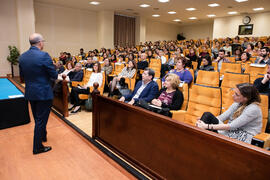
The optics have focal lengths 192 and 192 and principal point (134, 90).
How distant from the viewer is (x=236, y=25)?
41.9ft

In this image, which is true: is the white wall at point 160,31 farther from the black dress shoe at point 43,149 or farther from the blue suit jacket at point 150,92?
the black dress shoe at point 43,149

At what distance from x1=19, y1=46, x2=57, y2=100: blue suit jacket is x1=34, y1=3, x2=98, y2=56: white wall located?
8.62 metres

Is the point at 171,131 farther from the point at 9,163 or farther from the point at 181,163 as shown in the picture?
the point at 9,163

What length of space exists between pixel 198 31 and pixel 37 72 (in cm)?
1702

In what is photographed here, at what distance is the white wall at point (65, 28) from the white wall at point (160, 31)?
5.34 metres

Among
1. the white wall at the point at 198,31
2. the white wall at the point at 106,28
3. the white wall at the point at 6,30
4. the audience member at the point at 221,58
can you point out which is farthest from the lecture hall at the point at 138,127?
the white wall at the point at 198,31

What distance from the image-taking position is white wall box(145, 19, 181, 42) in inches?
607

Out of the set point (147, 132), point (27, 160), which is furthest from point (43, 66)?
point (147, 132)

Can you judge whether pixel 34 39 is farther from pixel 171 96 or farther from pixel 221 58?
pixel 221 58

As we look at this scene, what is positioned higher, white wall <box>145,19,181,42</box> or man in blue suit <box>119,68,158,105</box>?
white wall <box>145,19,181,42</box>

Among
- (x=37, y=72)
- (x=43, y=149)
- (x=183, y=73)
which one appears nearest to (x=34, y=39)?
(x=37, y=72)

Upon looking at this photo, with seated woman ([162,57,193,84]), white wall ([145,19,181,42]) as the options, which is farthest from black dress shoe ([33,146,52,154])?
white wall ([145,19,181,42])

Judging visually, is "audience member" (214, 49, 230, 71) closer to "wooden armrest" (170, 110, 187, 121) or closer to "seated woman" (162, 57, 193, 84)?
"seated woman" (162, 57, 193, 84)

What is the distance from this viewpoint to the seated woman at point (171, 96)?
2.35 metres
